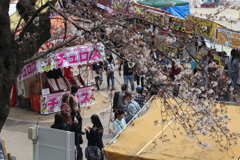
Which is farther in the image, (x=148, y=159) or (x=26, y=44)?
(x=26, y=44)

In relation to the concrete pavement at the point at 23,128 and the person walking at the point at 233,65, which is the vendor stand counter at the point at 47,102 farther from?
the person walking at the point at 233,65

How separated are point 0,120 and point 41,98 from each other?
21.7 feet

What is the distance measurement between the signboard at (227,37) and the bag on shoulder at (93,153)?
8.02m

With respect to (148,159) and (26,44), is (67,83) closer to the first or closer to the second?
(26,44)

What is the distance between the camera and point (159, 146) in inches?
270

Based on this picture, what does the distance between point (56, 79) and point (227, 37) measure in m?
5.99

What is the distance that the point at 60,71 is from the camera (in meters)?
14.1

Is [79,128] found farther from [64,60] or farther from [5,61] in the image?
[64,60]

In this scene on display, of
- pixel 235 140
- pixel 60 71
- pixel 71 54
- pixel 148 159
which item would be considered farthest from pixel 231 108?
pixel 60 71

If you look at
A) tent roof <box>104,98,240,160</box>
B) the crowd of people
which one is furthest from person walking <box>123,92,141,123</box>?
tent roof <box>104,98,240,160</box>

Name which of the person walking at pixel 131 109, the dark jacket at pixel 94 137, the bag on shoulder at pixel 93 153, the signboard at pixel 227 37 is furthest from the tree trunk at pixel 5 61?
the signboard at pixel 227 37

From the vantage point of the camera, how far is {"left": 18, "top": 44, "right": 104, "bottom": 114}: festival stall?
41.2 feet

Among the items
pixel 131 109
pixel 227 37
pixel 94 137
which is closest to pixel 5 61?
pixel 94 137

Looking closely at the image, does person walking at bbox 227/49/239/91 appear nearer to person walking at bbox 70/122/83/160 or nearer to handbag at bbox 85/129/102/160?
person walking at bbox 70/122/83/160
